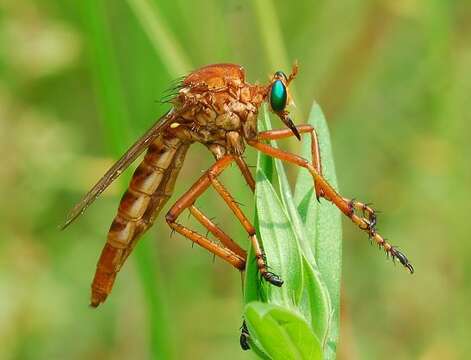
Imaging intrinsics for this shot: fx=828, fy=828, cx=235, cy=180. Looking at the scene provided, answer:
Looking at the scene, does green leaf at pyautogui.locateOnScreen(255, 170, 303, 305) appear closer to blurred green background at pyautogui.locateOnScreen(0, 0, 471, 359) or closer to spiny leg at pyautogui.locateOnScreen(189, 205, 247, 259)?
spiny leg at pyautogui.locateOnScreen(189, 205, 247, 259)

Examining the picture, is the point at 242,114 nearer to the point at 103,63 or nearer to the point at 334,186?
the point at 103,63

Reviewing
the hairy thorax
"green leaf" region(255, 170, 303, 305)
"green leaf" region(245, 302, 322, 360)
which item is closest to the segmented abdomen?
the hairy thorax

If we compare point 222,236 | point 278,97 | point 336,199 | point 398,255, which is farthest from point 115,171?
point 398,255

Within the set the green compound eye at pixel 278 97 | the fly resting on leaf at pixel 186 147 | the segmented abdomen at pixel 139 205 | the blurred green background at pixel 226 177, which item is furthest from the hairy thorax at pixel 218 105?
the blurred green background at pixel 226 177

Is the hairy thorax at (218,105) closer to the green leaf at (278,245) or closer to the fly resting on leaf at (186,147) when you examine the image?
the fly resting on leaf at (186,147)

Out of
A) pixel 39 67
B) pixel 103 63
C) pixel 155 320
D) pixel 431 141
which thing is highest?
pixel 431 141

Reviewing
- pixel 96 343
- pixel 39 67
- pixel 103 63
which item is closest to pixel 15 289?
pixel 96 343

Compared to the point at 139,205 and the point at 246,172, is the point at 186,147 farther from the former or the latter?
the point at 246,172
